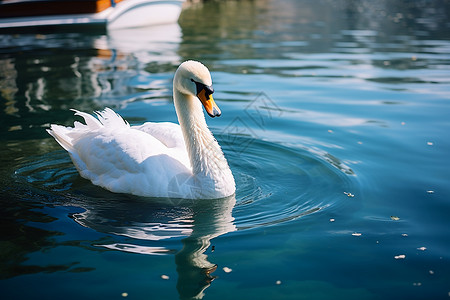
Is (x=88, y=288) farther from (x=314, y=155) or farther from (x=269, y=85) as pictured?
(x=269, y=85)

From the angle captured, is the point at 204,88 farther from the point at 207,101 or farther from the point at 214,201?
the point at 214,201

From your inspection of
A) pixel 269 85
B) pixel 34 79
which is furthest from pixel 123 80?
pixel 269 85

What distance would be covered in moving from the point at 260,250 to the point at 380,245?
113 centimetres

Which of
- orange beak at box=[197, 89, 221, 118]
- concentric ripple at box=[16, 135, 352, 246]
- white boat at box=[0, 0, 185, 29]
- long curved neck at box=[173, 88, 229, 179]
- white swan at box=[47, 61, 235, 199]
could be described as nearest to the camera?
concentric ripple at box=[16, 135, 352, 246]

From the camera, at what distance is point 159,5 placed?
71.3ft

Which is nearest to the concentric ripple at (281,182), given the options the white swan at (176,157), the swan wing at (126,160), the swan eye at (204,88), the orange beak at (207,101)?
the white swan at (176,157)

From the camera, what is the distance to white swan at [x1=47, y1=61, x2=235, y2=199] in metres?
5.75

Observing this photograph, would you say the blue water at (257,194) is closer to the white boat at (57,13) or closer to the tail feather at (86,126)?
the tail feather at (86,126)

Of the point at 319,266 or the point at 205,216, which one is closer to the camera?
the point at 319,266

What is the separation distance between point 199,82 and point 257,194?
1.46 m

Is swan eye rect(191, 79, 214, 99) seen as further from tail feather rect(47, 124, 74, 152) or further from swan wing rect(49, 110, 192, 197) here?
tail feather rect(47, 124, 74, 152)

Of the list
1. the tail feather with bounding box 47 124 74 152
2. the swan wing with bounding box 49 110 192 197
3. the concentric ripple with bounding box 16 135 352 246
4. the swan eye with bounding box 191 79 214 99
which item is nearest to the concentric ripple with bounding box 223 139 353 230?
the concentric ripple with bounding box 16 135 352 246

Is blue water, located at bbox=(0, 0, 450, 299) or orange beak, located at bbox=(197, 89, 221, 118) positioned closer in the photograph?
blue water, located at bbox=(0, 0, 450, 299)

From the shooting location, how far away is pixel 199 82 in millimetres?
5648
